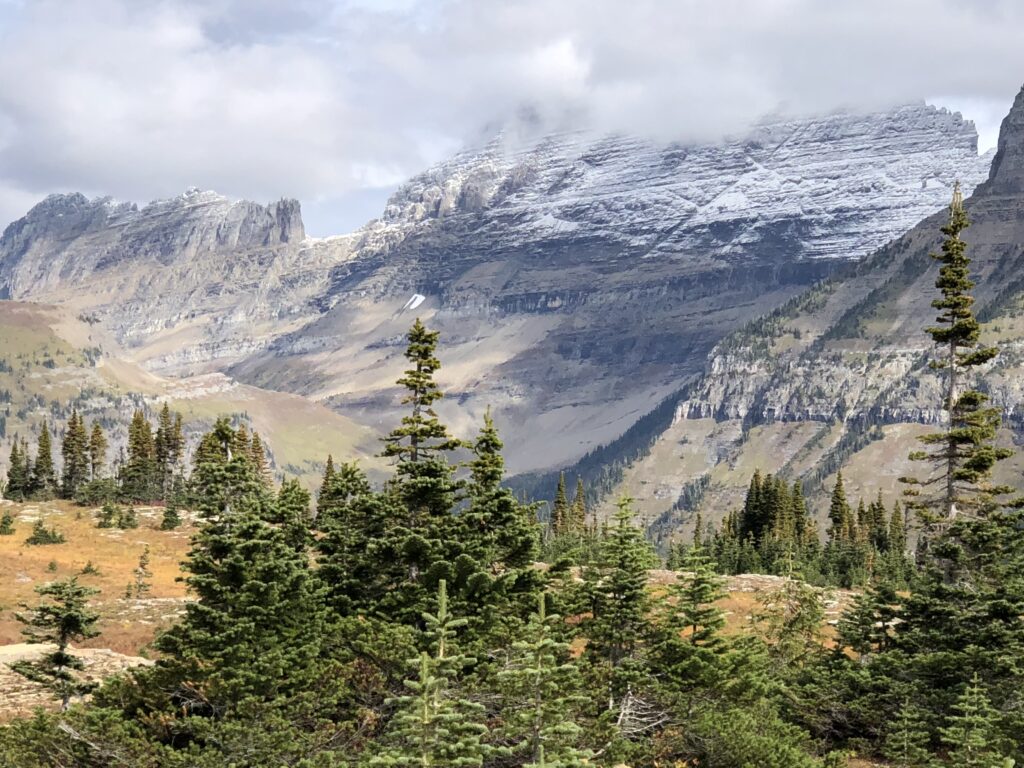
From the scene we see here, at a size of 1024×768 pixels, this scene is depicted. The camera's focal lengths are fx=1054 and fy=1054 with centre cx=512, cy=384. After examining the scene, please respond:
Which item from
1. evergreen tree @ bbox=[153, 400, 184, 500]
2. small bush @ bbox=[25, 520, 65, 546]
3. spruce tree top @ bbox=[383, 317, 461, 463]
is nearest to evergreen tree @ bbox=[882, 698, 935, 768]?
spruce tree top @ bbox=[383, 317, 461, 463]

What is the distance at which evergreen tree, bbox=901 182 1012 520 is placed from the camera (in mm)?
43812

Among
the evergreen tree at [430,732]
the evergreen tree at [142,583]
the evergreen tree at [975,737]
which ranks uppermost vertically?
the evergreen tree at [430,732]

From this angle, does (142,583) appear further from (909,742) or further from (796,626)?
(909,742)

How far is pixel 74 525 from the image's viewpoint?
98.5 m

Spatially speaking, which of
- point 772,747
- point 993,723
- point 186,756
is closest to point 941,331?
point 993,723

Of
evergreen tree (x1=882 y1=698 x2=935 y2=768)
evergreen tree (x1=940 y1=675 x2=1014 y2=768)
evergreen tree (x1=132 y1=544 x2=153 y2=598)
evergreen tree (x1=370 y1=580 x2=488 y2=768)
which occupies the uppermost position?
evergreen tree (x1=370 y1=580 x2=488 y2=768)

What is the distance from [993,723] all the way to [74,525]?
84334 mm

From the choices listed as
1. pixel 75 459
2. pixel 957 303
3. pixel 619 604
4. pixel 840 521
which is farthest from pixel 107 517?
pixel 840 521

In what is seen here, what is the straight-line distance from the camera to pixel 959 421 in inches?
1773

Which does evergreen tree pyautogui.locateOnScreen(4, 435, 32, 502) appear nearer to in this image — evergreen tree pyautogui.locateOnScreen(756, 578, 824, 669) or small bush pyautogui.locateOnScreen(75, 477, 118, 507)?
small bush pyautogui.locateOnScreen(75, 477, 118, 507)

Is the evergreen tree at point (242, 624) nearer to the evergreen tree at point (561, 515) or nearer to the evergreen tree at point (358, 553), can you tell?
the evergreen tree at point (358, 553)

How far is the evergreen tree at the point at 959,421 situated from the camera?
43.8 metres

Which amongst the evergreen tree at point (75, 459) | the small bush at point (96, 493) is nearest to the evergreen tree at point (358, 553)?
the small bush at point (96, 493)

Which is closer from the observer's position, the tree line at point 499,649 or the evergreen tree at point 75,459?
the tree line at point 499,649
